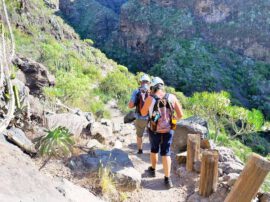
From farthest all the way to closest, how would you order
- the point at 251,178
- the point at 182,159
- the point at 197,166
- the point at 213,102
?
the point at 213,102, the point at 182,159, the point at 197,166, the point at 251,178

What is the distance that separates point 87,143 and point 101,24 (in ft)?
236

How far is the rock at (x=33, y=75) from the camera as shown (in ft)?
32.1

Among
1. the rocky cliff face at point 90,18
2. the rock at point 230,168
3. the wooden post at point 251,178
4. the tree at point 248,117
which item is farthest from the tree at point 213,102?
the rocky cliff face at point 90,18

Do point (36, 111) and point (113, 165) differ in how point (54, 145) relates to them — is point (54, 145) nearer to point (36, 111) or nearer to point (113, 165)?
point (113, 165)

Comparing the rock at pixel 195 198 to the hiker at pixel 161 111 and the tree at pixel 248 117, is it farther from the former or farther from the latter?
the tree at pixel 248 117

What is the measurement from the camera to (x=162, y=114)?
480 cm

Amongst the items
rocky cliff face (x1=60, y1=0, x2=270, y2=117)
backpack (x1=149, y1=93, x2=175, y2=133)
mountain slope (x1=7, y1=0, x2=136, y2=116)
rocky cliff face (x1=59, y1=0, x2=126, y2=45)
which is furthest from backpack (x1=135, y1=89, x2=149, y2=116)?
rocky cliff face (x1=59, y1=0, x2=126, y2=45)

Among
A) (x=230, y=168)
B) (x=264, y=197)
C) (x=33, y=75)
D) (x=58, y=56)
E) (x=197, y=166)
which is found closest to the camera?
(x=264, y=197)

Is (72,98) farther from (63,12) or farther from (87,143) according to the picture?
(63,12)

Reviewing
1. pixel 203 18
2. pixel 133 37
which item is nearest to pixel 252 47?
pixel 203 18

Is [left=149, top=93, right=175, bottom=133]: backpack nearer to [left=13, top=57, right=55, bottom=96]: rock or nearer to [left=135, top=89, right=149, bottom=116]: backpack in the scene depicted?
[left=135, top=89, right=149, bottom=116]: backpack

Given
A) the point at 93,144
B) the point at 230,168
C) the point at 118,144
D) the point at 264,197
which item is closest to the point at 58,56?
the point at 118,144

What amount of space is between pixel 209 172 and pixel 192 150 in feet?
2.98

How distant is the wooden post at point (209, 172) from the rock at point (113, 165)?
2.82 ft
